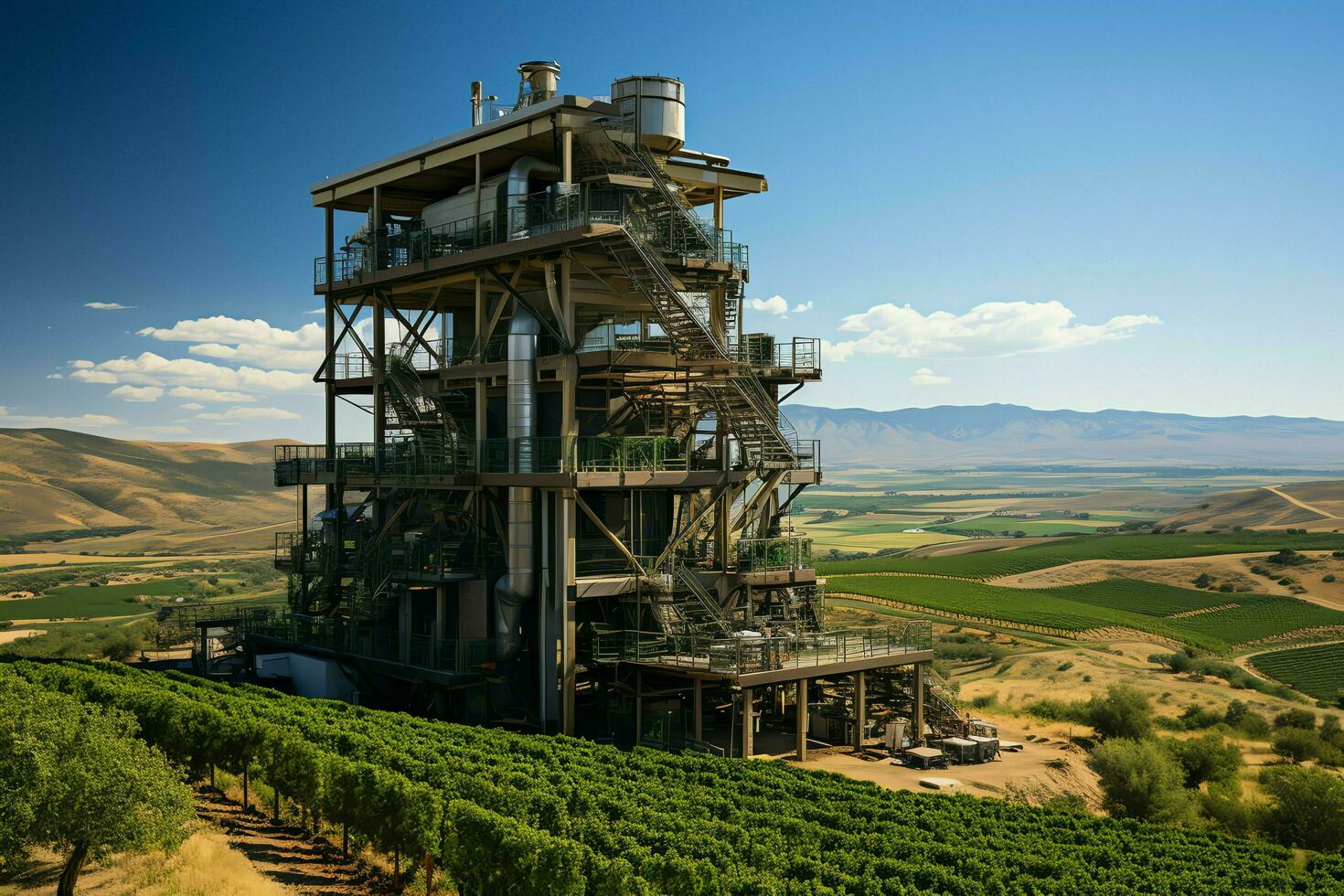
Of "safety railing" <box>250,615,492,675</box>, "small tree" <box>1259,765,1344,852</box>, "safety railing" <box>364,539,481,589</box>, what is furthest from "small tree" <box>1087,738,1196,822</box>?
"safety railing" <box>364,539,481,589</box>

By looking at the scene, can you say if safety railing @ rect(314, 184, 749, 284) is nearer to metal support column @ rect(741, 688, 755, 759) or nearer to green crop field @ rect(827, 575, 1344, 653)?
metal support column @ rect(741, 688, 755, 759)

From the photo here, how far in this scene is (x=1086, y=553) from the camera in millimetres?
139500

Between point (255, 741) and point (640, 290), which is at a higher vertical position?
point (640, 290)

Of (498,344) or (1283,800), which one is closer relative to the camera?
(1283,800)

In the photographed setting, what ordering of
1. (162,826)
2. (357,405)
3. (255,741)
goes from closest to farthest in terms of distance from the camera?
(162,826), (255,741), (357,405)

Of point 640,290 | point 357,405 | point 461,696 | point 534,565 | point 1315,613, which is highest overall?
point 640,290

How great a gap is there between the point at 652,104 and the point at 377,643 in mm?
20804

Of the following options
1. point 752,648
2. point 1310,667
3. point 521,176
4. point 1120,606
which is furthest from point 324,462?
point 1120,606

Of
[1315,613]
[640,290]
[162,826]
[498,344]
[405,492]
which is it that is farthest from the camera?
[1315,613]

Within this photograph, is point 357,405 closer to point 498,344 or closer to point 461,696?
point 498,344

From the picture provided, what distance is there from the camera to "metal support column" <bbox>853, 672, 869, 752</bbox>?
34.4 m

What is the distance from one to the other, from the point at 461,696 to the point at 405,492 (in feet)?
28.9

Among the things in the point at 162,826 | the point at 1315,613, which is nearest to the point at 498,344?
the point at 162,826

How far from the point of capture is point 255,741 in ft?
85.3
